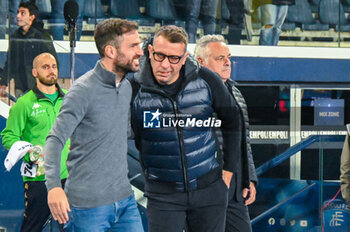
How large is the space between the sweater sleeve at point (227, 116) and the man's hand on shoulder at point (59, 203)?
3.13 ft

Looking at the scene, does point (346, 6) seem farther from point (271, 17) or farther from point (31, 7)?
point (31, 7)

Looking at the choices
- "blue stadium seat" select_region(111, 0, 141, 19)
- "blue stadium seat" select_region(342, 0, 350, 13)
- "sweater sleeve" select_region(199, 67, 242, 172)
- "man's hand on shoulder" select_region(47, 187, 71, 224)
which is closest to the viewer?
"man's hand on shoulder" select_region(47, 187, 71, 224)

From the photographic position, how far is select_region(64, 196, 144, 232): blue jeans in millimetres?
2758

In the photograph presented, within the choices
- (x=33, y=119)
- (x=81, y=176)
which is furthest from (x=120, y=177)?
(x=33, y=119)

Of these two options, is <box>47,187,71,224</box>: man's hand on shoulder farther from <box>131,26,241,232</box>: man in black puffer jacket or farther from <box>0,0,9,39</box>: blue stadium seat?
<box>0,0,9,39</box>: blue stadium seat

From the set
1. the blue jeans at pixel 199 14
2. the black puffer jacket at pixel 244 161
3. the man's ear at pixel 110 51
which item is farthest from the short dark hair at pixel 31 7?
the black puffer jacket at pixel 244 161

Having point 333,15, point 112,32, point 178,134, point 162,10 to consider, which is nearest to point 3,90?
point 162,10

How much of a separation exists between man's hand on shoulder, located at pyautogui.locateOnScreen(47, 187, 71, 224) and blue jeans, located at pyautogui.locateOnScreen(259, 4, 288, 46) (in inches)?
77.1

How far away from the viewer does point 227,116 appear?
323 cm

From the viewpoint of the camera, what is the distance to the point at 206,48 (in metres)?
3.86

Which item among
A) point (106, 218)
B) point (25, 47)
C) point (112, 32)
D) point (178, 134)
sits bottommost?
point (106, 218)

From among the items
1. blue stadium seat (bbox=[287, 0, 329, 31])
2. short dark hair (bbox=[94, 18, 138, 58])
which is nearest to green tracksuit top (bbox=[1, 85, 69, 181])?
short dark hair (bbox=[94, 18, 138, 58])

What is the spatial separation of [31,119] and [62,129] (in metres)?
1.35

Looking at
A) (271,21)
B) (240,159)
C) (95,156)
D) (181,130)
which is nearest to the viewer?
(95,156)
